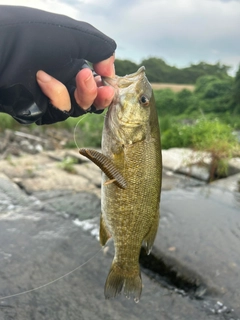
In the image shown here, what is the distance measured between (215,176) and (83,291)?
4.23 meters

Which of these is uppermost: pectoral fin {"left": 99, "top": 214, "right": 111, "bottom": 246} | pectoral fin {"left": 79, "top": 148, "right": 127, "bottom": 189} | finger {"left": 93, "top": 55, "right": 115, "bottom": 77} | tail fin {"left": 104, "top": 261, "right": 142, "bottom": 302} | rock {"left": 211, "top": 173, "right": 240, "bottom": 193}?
finger {"left": 93, "top": 55, "right": 115, "bottom": 77}

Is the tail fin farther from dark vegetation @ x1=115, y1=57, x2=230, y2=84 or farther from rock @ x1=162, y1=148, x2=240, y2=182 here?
dark vegetation @ x1=115, y1=57, x2=230, y2=84

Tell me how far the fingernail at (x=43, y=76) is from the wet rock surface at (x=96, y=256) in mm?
2067

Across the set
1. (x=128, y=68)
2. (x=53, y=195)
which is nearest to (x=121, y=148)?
(x=53, y=195)

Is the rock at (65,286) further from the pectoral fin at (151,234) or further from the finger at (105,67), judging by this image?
the finger at (105,67)

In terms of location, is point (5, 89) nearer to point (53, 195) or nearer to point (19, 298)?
point (19, 298)

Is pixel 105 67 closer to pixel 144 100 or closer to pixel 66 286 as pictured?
pixel 144 100

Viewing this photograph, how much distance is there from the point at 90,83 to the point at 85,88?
4 centimetres

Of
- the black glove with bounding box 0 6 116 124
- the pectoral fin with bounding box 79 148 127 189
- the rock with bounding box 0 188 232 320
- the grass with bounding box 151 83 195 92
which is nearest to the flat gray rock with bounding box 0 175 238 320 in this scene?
the rock with bounding box 0 188 232 320

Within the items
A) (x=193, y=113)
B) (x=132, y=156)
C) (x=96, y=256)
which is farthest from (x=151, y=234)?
(x=193, y=113)

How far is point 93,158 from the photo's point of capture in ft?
5.69

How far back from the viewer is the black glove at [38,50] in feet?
5.62

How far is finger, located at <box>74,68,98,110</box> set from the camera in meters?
1.89

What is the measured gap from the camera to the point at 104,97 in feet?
6.51
